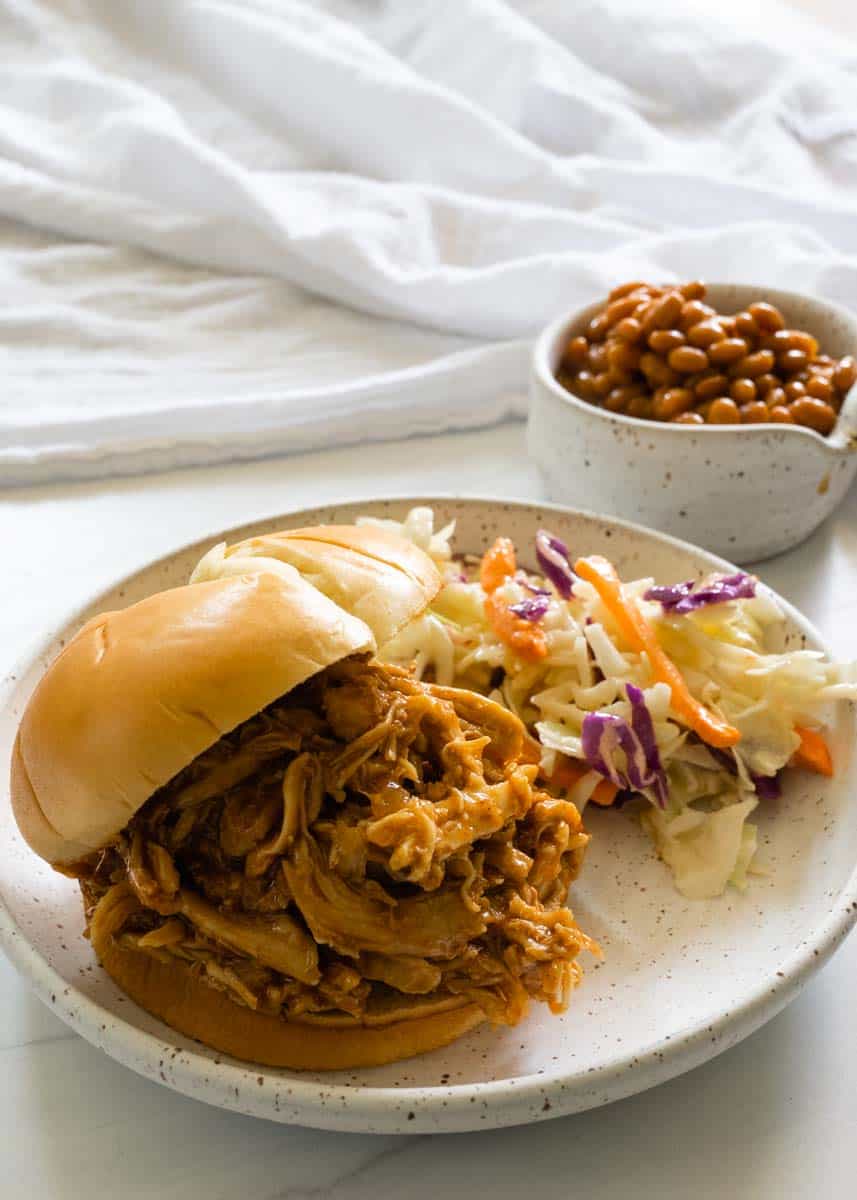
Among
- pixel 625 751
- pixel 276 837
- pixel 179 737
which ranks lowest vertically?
pixel 625 751

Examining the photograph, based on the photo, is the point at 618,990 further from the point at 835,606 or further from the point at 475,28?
the point at 475,28

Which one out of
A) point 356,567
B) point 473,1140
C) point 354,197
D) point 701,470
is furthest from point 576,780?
point 354,197

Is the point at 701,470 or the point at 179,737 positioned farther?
the point at 701,470

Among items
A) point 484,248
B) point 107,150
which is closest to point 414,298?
point 484,248

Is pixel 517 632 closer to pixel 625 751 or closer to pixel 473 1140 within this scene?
pixel 625 751

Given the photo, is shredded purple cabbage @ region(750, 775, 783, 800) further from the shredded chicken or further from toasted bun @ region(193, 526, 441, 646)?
toasted bun @ region(193, 526, 441, 646)

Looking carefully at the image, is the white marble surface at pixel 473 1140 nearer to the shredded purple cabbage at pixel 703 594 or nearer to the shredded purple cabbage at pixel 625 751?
the shredded purple cabbage at pixel 625 751
